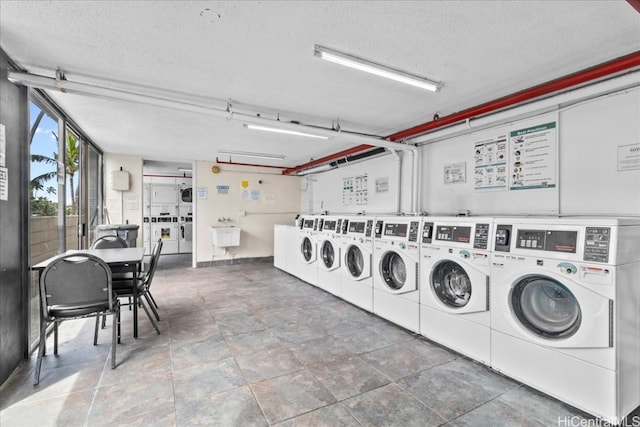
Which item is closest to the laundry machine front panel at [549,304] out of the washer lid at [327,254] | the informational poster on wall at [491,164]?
the informational poster on wall at [491,164]

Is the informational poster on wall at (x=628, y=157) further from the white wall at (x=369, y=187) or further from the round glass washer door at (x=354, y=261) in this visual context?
the round glass washer door at (x=354, y=261)

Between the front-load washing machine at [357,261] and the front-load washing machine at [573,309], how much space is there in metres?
1.59

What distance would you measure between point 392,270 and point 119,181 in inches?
212

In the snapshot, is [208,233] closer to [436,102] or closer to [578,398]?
[436,102]

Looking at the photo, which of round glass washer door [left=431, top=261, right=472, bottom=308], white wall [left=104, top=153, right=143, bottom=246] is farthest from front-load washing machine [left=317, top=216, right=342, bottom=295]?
white wall [left=104, top=153, right=143, bottom=246]

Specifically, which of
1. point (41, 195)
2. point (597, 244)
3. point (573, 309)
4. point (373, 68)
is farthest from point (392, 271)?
point (41, 195)

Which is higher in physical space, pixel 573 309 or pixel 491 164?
pixel 491 164

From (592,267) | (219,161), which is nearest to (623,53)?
(592,267)

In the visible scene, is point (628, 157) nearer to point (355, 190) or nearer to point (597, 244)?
point (597, 244)

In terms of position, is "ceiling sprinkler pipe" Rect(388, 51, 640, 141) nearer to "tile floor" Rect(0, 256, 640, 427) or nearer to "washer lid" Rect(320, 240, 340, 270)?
"washer lid" Rect(320, 240, 340, 270)

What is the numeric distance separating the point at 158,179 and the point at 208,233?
3.54 metres

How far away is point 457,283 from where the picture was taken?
2803mm

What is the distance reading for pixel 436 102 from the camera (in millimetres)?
3104

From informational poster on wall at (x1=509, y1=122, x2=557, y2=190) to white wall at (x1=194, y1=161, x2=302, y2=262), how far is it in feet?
17.2
